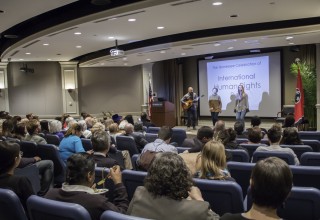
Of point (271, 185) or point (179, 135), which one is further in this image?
point (179, 135)

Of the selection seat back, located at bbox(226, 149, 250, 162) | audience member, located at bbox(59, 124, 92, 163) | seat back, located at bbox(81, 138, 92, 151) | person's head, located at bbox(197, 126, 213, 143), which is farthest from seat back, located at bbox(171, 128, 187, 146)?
seat back, located at bbox(226, 149, 250, 162)

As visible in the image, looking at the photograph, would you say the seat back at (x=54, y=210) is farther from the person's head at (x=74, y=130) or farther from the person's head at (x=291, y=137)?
the person's head at (x=291, y=137)

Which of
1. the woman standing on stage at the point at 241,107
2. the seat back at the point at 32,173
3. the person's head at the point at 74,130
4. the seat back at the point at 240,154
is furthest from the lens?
the woman standing on stage at the point at 241,107

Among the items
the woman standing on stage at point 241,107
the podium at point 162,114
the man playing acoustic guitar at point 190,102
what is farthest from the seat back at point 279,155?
the podium at point 162,114

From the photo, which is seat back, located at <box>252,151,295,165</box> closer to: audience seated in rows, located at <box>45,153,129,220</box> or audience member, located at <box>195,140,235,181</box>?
audience member, located at <box>195,140,235,181</box>

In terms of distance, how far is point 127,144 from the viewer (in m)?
5.23

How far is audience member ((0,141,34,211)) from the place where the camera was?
2.62m

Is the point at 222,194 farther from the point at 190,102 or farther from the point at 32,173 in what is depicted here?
the point at 190,102

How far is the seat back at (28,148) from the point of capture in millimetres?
4890

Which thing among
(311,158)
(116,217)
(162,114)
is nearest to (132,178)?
(116,217)

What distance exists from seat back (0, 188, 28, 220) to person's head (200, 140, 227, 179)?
1.27m

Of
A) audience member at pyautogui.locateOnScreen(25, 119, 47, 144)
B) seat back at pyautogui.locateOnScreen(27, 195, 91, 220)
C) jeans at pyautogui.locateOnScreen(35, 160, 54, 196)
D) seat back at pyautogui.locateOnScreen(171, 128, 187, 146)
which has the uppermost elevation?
audience member at pyautogui.locateOnScreen(25, 119, 47, 144)

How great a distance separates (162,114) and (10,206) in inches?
377

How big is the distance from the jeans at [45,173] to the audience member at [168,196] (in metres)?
2.96
